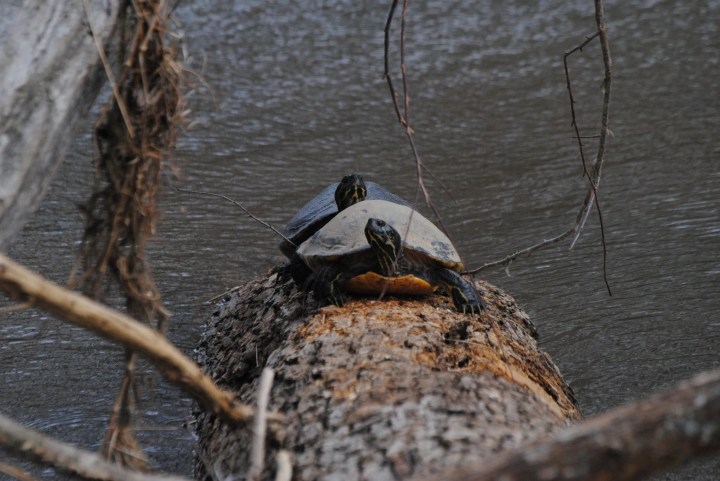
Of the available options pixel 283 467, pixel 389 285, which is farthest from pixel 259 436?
pixel 389 285

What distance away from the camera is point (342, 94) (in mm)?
8977

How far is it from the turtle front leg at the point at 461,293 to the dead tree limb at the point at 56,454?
6.10ft

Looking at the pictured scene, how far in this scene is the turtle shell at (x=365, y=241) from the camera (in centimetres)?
387

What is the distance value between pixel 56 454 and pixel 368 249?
1.85m

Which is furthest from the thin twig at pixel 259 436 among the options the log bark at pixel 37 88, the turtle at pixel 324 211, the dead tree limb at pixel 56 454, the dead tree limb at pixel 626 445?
the turtle at pixel 324 211

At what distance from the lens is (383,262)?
3.76 metres

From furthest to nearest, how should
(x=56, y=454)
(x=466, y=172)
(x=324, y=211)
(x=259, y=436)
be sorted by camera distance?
1. (x=466, y=172)
2. (x=324, y=211)
3. (x=259, y=436)
4. (x=56, y=454)

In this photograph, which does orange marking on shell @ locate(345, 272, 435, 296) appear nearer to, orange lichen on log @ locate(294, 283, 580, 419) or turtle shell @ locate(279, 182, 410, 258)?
orange lichen on log @ locate(294, 283, 580, 419)

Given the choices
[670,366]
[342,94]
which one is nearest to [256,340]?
[670,366]

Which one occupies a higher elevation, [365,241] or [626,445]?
[365,241]

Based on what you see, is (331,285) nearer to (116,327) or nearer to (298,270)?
(298,270)

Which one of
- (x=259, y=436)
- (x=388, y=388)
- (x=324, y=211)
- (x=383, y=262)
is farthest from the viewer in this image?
(x=324, y=211)

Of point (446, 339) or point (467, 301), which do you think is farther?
point (467, 301)

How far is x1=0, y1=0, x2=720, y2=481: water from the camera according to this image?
4.63 meters
